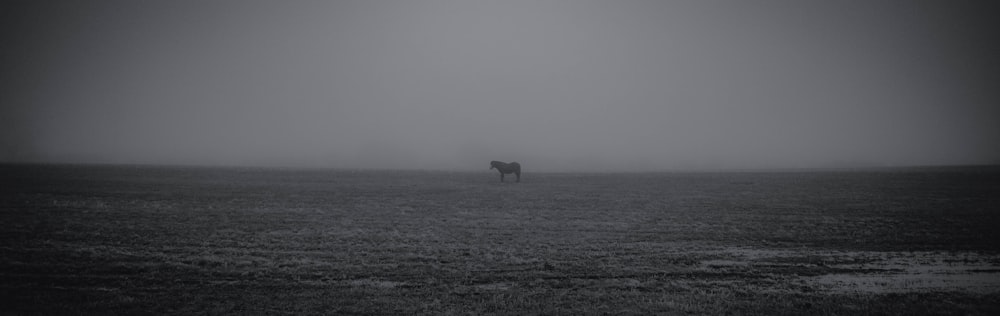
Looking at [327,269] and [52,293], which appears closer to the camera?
[52,293]

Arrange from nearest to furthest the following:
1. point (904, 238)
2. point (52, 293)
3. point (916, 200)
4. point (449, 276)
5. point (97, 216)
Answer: point (52, 293)
point (449, 276)
point (904, 238)
point (97, 216)
point (916, 200)

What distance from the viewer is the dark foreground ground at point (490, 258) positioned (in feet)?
25.7

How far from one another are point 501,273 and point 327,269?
13.7 ft

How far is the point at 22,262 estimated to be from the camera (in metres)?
10.1

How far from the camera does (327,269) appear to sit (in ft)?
33.4

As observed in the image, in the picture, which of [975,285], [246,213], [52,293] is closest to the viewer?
[52,293]

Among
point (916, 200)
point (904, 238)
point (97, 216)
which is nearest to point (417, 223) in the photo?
point (97, 216)

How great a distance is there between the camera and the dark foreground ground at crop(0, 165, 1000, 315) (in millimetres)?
7820

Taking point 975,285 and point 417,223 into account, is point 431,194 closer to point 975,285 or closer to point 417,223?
point 417,223

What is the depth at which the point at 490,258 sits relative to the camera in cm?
1141

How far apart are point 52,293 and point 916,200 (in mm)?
37007

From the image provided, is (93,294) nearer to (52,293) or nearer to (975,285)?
(52,293)

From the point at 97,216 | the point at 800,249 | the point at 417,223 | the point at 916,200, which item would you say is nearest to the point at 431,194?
the point at 417,223

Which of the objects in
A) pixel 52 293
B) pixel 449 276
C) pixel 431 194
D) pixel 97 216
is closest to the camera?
pixel 52 293
